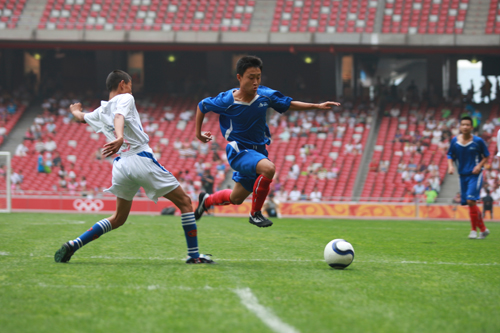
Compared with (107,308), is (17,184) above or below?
below

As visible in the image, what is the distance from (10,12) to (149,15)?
7.30 metres

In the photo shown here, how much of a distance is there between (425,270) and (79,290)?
3396mm

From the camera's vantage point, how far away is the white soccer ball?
5.60 metres

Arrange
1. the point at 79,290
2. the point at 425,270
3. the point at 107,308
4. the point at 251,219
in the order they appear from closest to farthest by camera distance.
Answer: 1. the point at 107,308
2. the point at 79,290
3. the point at 425,270
4. the point at 251,219

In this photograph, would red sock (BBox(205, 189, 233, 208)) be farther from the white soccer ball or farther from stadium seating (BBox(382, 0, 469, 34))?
stadium seating (BBox(382, 0, 469, 34))

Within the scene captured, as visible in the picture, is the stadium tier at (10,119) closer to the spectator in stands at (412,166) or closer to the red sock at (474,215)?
the spectator in stands at (412,166)

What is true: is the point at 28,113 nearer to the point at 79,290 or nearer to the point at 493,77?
the point at 493,77

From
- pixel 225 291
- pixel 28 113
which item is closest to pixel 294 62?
pixel 28 113

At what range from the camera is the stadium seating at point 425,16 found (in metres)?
26.8

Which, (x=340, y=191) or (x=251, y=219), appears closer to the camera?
(x=251, y=219)

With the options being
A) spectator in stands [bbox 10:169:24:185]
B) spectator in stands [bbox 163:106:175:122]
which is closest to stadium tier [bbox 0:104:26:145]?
spectator in stands [bbox 10:169:24:185]

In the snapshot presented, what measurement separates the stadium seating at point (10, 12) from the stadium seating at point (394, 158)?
19.1 meters

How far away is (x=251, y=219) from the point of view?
20.1ft

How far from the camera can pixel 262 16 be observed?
2881 cm
